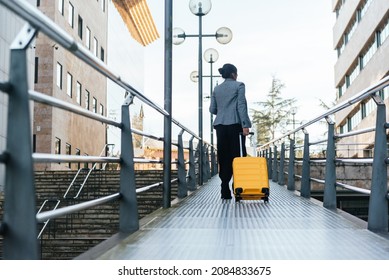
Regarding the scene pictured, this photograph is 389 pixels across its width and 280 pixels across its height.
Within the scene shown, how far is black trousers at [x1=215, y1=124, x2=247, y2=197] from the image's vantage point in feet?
27.8

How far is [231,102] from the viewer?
8.47m

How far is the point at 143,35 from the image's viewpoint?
6172cm

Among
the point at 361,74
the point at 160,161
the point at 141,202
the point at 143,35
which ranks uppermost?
the point at 143,35

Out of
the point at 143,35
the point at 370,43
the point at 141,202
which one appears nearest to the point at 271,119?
the point at 370,43

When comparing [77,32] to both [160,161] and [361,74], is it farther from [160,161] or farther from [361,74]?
[160,161]

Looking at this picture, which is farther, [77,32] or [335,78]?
[335,78]

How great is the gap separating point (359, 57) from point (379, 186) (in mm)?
41199

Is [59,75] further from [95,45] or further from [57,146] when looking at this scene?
[95,45]

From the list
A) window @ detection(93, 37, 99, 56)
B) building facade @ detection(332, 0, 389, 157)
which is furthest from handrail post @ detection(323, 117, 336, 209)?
window @ detection(93, 37, 99, 56)

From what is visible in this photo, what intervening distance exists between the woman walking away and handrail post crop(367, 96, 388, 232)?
11.8 feet

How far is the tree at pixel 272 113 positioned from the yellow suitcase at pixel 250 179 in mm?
42658

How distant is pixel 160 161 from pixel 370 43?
120 ft

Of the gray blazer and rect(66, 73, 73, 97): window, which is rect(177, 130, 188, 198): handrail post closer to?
the gray blazer

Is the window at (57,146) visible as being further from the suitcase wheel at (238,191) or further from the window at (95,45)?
the suitcase wheel at (238,191)
